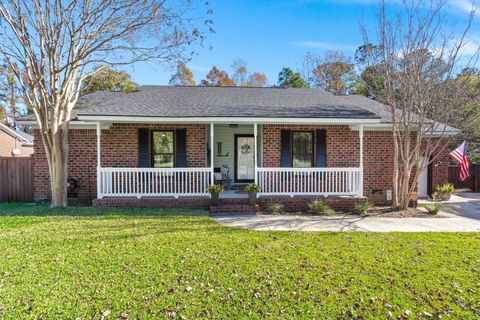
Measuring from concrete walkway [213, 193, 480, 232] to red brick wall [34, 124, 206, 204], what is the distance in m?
4.34

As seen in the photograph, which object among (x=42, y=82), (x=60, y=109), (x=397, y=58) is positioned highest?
(x=397, y=58)

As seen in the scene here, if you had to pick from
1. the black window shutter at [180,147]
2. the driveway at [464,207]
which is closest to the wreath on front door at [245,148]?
the black window shutter at [180,147]

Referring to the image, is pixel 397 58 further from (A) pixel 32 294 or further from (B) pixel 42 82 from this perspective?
(B) pixel 42 82

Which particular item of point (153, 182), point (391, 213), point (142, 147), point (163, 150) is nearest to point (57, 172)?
point (142, 147)

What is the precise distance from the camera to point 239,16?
435 inches

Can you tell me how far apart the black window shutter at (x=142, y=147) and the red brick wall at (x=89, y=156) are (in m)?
0.11

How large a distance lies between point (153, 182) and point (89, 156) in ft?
9.03

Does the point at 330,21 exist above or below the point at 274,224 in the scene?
above

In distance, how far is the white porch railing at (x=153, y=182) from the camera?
9031 mm

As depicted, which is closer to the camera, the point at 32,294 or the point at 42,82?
the point at 32,294

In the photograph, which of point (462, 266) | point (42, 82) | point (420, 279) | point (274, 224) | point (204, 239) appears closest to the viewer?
point (420, 279)

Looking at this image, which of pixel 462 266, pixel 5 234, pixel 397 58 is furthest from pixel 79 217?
pixel 397 58

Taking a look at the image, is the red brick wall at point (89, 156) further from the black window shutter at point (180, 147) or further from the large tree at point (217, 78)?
the large tree at point (217, 78)

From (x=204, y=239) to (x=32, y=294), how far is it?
9.42 ft
